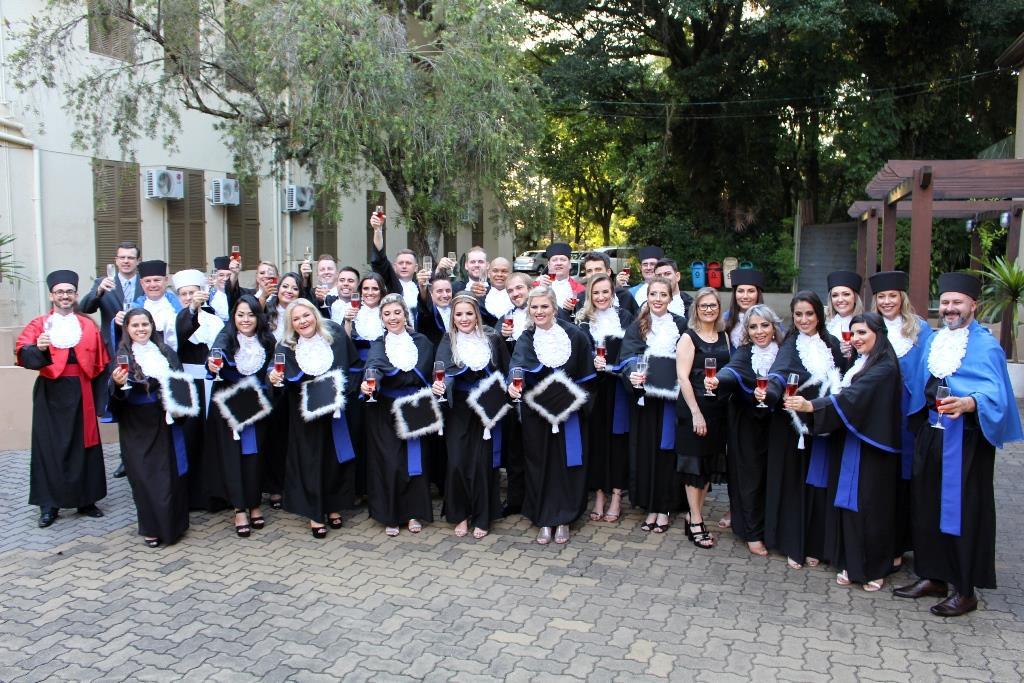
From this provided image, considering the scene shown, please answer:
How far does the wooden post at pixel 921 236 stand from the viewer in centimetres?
831

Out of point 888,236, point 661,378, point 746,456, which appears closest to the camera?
point 746,456

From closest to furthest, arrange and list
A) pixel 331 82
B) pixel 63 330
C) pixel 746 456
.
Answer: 1. pixel 746 456
2. pixel 63 330
3. pixel 331 82

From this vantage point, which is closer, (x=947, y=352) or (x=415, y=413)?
(x=947, y=352)

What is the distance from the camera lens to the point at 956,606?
4879mm

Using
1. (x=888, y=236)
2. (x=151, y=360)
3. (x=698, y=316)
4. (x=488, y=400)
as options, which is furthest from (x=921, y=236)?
(x=151, y=360)

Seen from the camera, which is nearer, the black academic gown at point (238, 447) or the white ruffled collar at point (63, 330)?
the black academic gown at point (238, 447)

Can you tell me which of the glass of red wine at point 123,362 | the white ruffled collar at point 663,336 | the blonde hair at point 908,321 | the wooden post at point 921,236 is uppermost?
the wooden post at point 921,236

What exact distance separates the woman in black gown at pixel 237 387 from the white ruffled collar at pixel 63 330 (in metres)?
1.22

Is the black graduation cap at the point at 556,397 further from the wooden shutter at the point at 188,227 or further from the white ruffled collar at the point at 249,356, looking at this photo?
the wooden shutter at the point at 188,227

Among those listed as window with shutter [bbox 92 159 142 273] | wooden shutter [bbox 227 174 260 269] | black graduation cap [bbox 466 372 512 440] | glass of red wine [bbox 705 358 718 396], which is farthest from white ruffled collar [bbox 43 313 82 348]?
wooden shutter [bbox 227 174 260 269]

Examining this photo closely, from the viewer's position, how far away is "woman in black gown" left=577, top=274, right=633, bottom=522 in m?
6.52

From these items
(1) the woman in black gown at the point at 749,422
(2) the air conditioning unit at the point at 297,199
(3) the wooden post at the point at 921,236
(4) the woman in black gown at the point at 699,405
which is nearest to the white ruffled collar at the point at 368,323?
(4) the woman in black gown at the point at 699,405

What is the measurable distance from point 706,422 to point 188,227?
1262 centimetres

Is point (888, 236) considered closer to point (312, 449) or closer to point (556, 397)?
point (556, 397)
